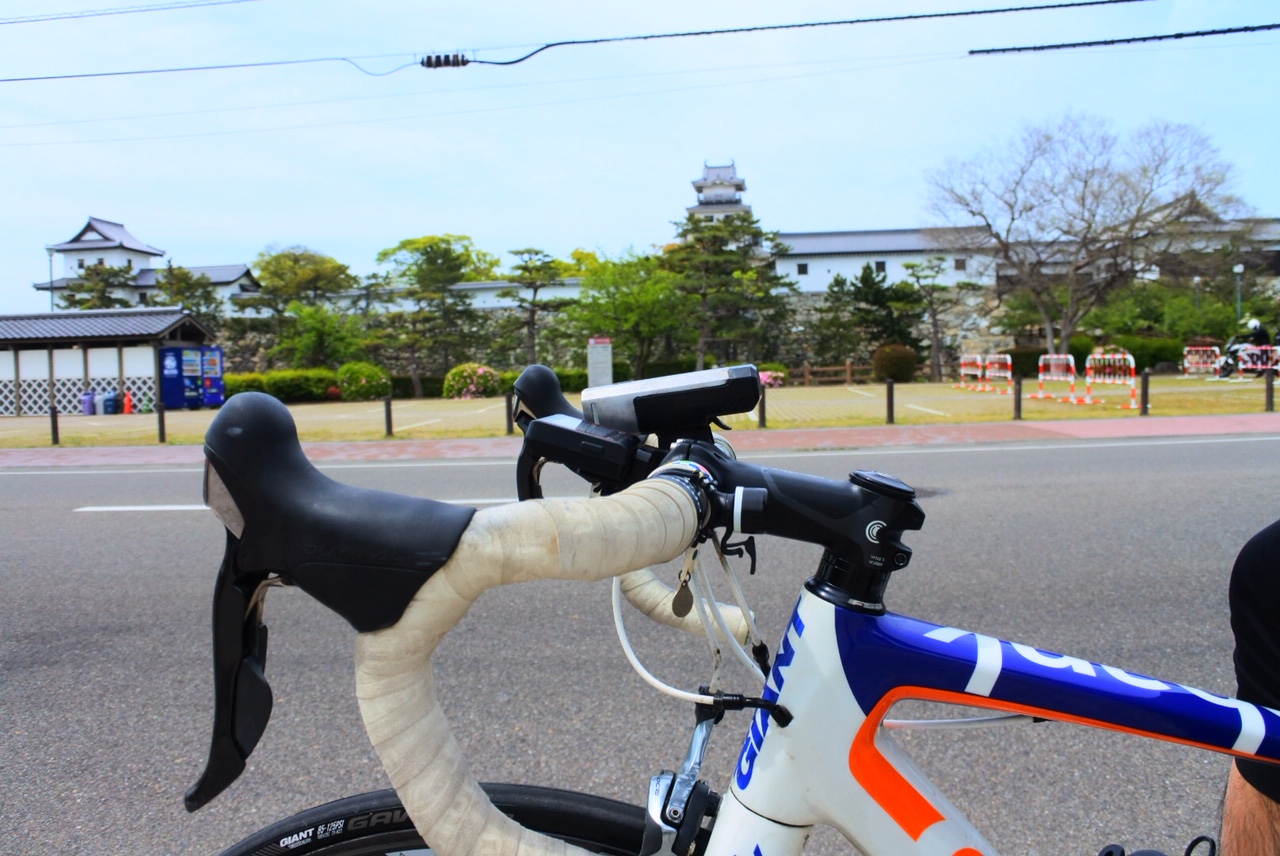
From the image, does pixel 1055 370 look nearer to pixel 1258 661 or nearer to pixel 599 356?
pixel 599 356

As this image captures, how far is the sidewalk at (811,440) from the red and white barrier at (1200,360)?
69.1ft

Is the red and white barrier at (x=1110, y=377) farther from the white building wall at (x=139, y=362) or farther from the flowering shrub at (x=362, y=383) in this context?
the white building wall at (x=139, y=362)

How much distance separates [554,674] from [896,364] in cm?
3474

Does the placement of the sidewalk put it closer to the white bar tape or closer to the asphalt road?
the asphalt road

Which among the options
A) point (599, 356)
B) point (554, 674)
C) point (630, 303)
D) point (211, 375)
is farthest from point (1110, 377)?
point (211, 375)

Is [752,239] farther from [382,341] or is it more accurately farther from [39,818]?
[39,818]

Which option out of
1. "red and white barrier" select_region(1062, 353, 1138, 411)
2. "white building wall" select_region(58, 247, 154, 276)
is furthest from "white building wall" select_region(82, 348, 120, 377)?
"white building wall" select_region(58, 247, 154, 276)

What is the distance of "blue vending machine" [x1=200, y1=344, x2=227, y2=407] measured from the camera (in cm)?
2736

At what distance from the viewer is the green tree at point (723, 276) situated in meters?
35.8

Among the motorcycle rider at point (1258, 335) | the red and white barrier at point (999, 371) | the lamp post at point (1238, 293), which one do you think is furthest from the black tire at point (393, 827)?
the lamp post at point (1238, 293)

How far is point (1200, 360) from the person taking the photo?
3297 centimetres

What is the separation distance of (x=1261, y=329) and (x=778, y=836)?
34736 millimetres

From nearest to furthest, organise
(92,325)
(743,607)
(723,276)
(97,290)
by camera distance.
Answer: (743,607), (92,325), (723,276), (97,290)

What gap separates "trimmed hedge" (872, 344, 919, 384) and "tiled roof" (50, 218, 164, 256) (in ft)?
171
